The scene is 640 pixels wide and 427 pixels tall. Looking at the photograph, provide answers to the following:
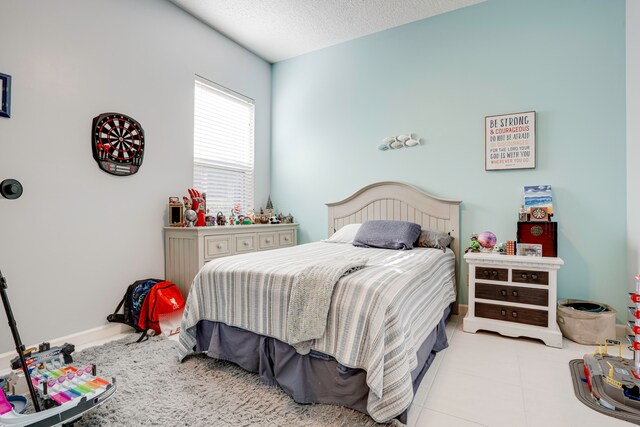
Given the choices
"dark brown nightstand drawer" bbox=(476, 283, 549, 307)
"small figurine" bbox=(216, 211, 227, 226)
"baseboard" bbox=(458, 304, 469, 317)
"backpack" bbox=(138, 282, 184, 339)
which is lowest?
"baseboard" bbox=(458, 304, 469, 317)

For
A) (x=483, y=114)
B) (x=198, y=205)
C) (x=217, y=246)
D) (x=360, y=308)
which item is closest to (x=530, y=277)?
(x=483, y=114)

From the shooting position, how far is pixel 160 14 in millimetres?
3014

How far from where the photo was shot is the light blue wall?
101 inches

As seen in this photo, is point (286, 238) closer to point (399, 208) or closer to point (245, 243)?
point (245, 243)

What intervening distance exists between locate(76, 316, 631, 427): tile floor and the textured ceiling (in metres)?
3.14

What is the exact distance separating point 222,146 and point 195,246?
4.62 ft

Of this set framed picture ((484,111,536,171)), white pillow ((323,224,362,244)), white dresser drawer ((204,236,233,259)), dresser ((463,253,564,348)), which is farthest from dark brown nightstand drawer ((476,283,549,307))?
white dresser drawer ((204,236,233,259))

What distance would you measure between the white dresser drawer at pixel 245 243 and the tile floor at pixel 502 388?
1410 millimetres

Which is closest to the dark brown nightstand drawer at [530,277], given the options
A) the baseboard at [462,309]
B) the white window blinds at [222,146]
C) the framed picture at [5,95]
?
the baseboard at [462,309]

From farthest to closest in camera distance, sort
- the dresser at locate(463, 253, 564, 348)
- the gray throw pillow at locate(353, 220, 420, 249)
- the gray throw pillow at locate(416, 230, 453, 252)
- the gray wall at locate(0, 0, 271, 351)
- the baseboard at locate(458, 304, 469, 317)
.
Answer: the baseboard at locate(458, 304, 469, 317) → the gray throw pillow at locate(416, 230, 453, 252) → the gray throw pillow at locate(353, 220, 420, 249) → the dresser at locate(463, 253, 564, 348) → the gray wall at locate(0, 0, 271, 351)

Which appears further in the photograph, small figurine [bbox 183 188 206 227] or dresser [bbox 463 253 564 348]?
small figurine [bbox 183 188 206 227]

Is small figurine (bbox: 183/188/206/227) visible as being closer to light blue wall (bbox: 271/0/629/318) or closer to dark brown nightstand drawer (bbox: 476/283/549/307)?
light blue wall (bbox: 271/0/629/318)

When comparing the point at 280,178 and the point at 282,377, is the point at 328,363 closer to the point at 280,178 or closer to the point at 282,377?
the point at 282,377

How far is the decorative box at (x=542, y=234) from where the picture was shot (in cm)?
248
